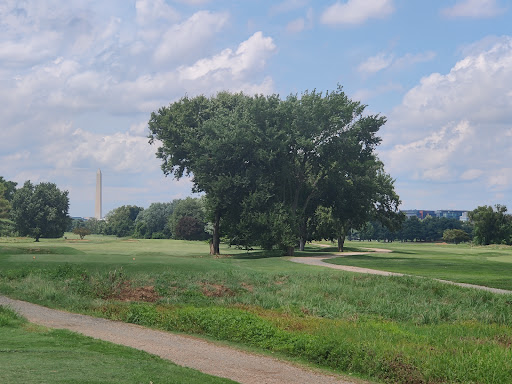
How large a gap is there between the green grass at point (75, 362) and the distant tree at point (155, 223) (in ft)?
415

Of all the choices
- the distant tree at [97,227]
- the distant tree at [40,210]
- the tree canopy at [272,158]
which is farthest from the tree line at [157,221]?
the distant tree at [97,227]

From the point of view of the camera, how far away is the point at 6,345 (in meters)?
13.2

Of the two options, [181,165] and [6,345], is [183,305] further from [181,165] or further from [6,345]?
[181,165]

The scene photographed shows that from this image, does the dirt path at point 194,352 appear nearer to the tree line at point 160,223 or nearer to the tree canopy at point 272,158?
the tree canopy at point 272,158

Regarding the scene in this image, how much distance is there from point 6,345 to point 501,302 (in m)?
18.2

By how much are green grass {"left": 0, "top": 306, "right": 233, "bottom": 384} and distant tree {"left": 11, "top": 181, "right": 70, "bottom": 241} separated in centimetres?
8846

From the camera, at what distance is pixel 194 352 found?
1434cm

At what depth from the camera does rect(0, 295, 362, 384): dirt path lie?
12094 millimetres

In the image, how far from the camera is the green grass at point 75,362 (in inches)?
399

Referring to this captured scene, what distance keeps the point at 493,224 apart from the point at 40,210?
79.7m

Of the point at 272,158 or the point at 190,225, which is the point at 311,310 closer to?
the point at 272,158

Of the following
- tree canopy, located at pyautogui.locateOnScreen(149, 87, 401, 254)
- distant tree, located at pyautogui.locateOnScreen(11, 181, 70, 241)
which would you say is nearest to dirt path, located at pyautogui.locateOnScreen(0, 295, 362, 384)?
tree canopy, located at pyautogui.locateOnScreen(149, 87, 401, 254)

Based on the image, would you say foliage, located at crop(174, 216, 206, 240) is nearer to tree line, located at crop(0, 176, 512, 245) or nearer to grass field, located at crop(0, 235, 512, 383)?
tree line, located at crop(0, 176, 512, 245)

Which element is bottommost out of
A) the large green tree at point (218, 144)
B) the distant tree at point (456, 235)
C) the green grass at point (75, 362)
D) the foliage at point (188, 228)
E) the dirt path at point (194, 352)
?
the dirt path at point (194, 352)
